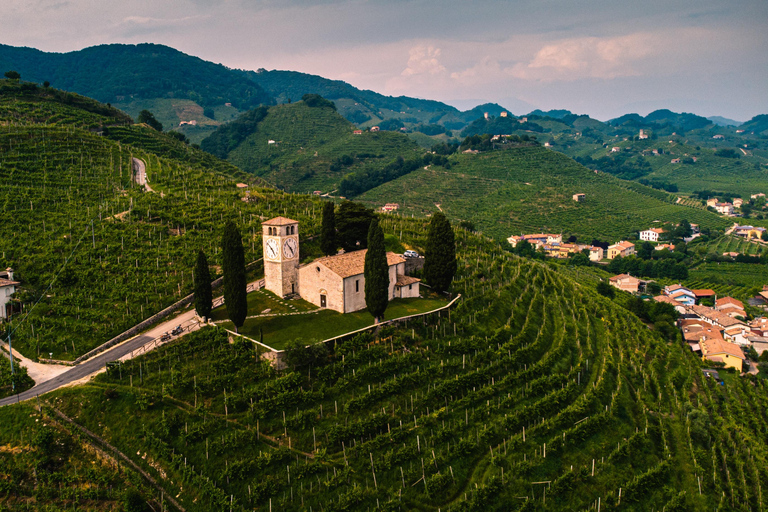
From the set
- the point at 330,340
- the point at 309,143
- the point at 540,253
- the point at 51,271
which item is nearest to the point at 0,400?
the point at 51,271

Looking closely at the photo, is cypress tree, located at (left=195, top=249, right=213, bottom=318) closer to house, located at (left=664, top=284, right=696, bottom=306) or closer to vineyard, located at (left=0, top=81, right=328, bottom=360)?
vineyard, located at (left=0, top=81, right=328, bottom=360)

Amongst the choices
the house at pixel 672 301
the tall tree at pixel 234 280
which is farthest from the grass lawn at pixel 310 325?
the house at pixel 672 301

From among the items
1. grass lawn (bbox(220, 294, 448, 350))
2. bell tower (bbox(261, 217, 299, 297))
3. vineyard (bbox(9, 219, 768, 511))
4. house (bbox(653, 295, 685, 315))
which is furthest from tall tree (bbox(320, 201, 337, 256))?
house (bbox(653, 295, 685, 315))

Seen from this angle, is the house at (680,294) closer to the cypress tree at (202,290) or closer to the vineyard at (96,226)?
the vineyard at (96,226)

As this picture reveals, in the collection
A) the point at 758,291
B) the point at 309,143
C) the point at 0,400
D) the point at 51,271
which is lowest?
the point at 758,291

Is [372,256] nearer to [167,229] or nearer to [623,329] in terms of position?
[167,229]
